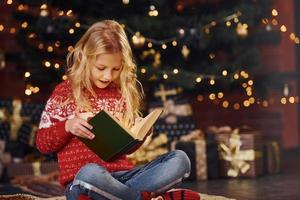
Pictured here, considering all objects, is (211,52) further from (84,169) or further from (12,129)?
(84,169)

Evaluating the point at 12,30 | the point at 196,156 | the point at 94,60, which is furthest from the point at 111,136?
the point at 12,30

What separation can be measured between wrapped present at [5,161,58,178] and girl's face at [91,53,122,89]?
1.52m

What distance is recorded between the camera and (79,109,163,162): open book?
1.60m

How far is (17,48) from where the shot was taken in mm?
4090

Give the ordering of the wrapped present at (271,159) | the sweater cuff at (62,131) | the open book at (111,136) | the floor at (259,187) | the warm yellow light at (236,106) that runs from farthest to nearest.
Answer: the warm yellow light at (236,106) → the wrapped present at (271,159) → the floor at (259,187) → the sweater cuff at (62,131) → the open book at (111,136)

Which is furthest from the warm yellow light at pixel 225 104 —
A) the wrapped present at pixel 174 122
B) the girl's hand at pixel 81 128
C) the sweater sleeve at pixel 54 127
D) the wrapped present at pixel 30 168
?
the girl's hand at pixel 81 128

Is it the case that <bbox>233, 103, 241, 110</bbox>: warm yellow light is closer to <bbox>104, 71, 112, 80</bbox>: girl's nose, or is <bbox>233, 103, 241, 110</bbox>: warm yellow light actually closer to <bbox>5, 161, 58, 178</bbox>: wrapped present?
<bbox>5, 161, 58, 178</bbox>: wrapped present

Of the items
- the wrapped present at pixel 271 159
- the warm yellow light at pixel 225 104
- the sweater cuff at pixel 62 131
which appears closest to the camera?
the sweater cuff at pixel 62 131

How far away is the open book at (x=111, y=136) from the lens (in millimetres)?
1601

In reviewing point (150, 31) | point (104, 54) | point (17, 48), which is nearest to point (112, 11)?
point (150, 31)

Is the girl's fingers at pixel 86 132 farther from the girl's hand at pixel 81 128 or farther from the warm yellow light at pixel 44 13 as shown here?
the warm yellow light at pixel 44 13

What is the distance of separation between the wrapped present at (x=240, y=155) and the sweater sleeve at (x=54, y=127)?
1.42m

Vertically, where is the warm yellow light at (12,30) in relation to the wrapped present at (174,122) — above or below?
above

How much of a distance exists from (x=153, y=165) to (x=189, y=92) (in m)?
1.70
